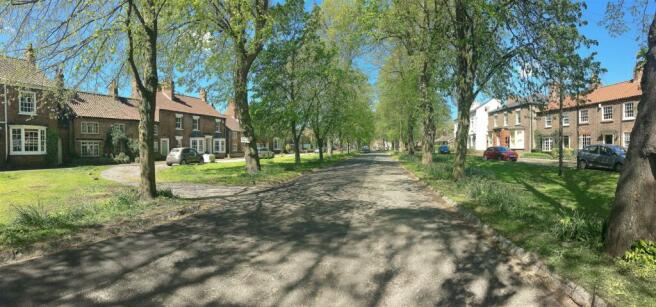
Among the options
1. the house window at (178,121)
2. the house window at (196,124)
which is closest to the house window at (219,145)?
the house window at (196,124)

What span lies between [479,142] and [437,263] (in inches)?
2666

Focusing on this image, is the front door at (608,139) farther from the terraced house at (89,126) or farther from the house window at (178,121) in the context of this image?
the house window at (178,121)

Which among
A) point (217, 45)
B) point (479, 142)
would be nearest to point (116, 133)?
point (217, 45)

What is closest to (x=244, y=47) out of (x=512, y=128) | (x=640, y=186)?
(x=640, y=186)

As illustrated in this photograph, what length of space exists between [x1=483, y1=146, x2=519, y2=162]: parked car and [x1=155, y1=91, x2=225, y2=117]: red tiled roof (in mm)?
37360

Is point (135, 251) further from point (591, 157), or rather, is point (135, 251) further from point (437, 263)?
point (591, 157)

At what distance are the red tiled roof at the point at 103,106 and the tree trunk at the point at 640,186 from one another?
137ft

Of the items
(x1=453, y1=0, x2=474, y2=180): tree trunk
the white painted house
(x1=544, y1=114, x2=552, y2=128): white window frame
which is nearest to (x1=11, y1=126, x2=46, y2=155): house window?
(x1=453, y1=0, x2=474, y2=180): tree trunk

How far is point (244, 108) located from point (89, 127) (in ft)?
85.2

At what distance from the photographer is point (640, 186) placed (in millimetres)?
5445

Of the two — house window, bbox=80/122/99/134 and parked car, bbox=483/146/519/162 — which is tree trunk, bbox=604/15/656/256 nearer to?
parked car, bbox=483/146/519/162

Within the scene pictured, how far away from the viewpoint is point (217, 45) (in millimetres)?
17656

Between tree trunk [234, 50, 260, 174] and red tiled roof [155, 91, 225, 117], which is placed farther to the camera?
red tiled roof [155, 91, 225, 117]

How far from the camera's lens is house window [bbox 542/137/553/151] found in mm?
46822
